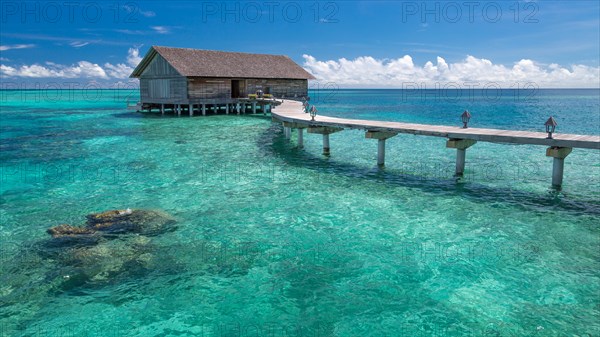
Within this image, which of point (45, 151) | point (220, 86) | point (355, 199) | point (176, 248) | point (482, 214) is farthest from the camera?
point (220, 86)

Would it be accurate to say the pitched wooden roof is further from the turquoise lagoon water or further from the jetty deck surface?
the jetty deck surface

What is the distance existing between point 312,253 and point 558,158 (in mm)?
8744

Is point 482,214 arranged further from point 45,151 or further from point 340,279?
point 45,151

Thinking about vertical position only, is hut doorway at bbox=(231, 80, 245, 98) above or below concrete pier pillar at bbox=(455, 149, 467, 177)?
above

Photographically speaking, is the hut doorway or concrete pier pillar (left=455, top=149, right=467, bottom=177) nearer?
concrete pier pillar (left=455, top=149, right=467, bottom=177)

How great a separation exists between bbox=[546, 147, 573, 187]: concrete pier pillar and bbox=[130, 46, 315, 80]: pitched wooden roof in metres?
28.7

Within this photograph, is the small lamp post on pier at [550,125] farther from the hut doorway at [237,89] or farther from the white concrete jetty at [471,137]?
the hut doorway at [237,89]

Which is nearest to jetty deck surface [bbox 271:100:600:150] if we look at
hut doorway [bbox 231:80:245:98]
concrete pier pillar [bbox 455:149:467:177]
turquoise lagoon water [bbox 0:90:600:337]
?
concrete pier pillar [bbox 455:149:467:177]

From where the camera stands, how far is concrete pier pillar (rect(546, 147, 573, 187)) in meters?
12.5

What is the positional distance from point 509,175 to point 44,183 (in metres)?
16.1

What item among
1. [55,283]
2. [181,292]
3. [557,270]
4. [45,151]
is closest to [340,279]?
[181,292]

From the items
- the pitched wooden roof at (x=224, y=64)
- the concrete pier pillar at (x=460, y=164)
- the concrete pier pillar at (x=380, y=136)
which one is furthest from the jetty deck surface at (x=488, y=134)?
the pitched wooden roof at (x=224, y=64)

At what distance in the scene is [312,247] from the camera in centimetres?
899

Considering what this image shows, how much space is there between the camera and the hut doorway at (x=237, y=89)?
41.7 metres
